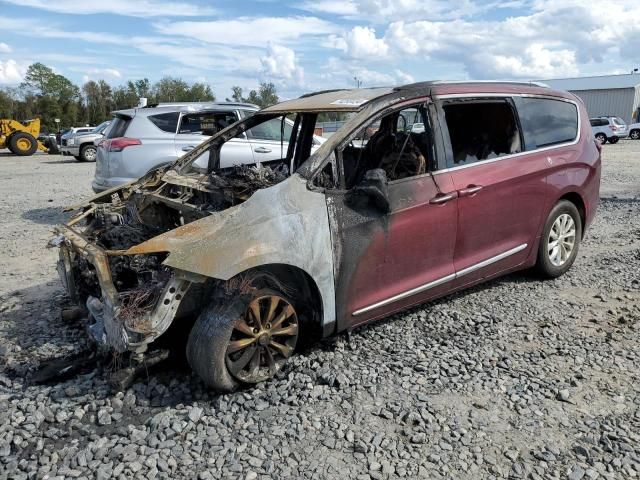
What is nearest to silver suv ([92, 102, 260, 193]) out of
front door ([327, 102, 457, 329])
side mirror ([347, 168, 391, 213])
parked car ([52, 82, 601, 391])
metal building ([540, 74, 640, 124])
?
parked car ([52, 82, 601, 391])

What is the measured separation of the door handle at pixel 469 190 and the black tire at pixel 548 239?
1.17 m

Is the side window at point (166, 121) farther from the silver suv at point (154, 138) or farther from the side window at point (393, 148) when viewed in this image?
the side window at point (393, 148)

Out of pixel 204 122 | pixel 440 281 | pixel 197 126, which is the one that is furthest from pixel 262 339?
pixel 197 126

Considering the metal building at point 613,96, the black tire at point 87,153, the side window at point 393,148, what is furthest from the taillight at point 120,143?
the metal building at point 613,96

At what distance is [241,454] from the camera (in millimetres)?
2932

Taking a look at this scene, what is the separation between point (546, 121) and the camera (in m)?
5.10

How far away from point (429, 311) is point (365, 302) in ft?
3.51

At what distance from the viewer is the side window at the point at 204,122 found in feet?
28.2

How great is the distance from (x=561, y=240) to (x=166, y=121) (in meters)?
6.05

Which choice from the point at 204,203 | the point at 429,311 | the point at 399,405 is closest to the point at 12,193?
the point at 204,203

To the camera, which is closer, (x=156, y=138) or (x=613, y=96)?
(x=156, y=138)

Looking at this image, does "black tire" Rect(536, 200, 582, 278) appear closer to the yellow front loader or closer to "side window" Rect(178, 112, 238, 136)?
"side window" Rect(178, 112, 238, 136)

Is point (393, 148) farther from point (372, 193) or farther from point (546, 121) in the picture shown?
point (546, 121)

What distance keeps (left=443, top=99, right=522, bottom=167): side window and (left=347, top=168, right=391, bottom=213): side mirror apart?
A: 1.01 m
